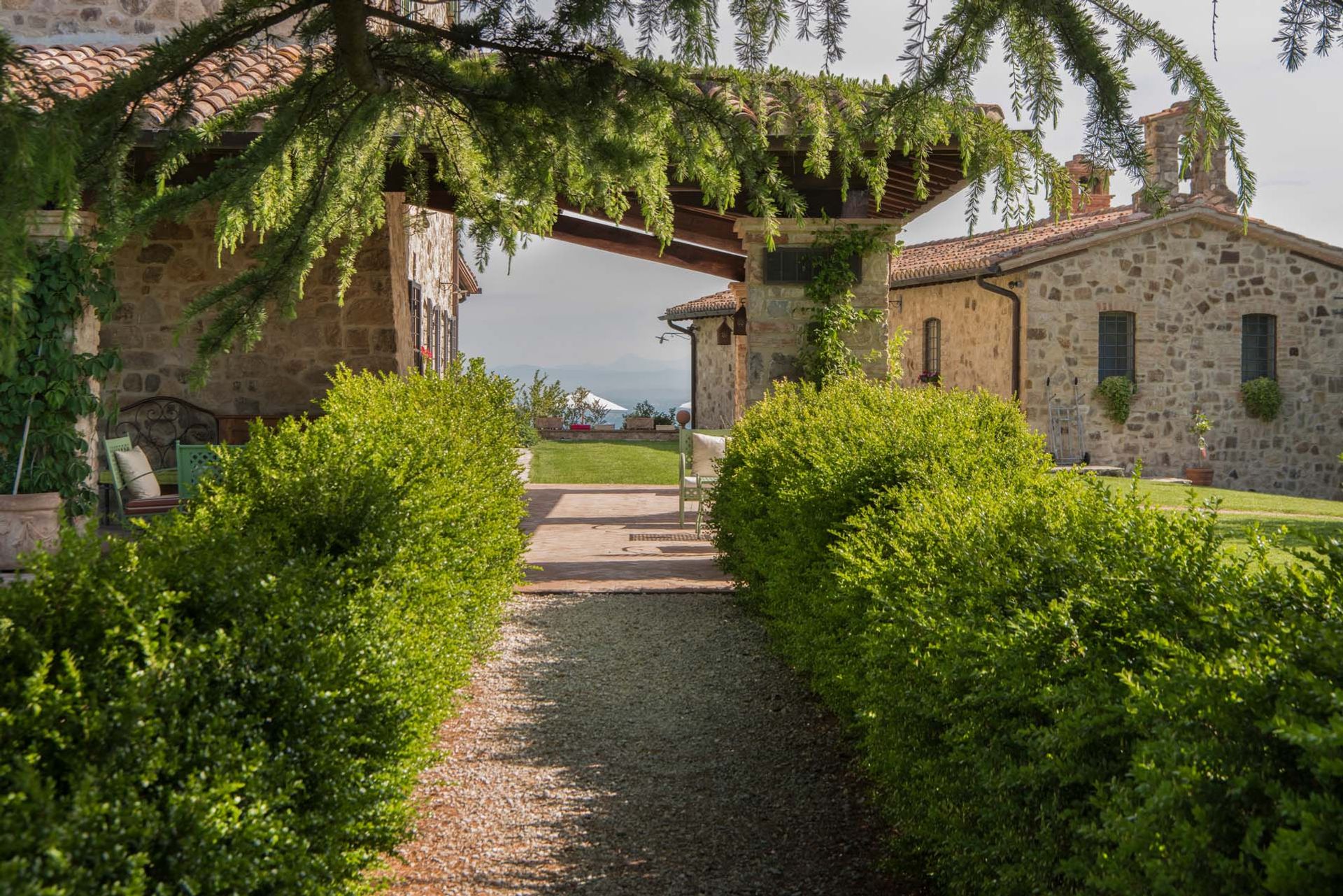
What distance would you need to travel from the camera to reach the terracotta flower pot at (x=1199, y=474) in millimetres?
15812

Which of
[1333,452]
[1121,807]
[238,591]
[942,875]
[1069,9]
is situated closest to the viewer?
[1121,807]

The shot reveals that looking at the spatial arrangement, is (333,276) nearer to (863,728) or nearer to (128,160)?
(128,160)

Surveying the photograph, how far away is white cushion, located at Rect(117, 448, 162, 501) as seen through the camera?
7.20m

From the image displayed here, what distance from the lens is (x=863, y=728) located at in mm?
3184

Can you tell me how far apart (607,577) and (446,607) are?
4089mm

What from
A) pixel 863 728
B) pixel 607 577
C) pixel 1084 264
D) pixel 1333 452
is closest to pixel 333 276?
pixel 607 577

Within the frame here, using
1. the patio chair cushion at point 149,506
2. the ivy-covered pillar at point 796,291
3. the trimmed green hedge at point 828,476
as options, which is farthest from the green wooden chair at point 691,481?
the patio chair cushion at point 149,506

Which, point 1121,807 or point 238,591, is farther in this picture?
point 238,591

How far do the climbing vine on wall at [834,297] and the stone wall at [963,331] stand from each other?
740cm

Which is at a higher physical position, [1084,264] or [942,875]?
[1084,264]

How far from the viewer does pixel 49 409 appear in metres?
6.87

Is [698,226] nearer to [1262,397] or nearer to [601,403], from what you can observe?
[1262,397]

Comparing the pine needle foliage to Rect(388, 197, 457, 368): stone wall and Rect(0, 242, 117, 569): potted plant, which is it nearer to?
Rect(388, 197, 457, 368): stone wall

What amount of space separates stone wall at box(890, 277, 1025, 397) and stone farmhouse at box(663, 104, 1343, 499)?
44 millimetres
